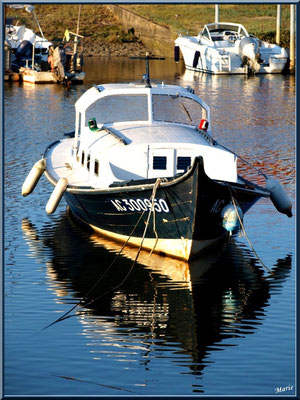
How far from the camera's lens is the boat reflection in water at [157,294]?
17.7 metres

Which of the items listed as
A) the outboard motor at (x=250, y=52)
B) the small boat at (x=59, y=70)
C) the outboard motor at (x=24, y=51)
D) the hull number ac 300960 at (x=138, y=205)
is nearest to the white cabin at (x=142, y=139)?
the hull number ac 300960 at (x=138, y=205)

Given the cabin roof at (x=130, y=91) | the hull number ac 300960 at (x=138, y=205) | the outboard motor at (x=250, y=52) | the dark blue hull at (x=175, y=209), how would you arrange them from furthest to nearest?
the outboard motor at (x=250, y=52) → the cabin roof at (x=130, y=91) → the hull number ac 300960 at (x=138, y=205) → the dark blue hull at (x=175, y=209)

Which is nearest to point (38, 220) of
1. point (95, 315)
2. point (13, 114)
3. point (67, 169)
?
point (67, 169)

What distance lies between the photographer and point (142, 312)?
63.9 feet

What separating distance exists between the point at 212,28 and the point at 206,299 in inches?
2041

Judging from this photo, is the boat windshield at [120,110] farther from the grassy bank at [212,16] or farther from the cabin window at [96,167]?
the grassy bank at [212,16]

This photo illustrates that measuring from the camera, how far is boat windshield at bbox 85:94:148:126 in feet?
88.5

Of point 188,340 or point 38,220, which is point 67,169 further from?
point 188,340

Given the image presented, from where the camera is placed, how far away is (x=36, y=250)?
2403 centimetres

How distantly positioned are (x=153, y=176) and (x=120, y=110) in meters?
3.90

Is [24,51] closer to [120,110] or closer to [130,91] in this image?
[120,110]

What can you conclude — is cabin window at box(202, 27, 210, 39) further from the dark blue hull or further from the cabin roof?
the dark blue hull

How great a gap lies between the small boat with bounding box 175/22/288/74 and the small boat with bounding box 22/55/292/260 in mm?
37371

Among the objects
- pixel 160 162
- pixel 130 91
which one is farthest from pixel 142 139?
pixel 130 91
